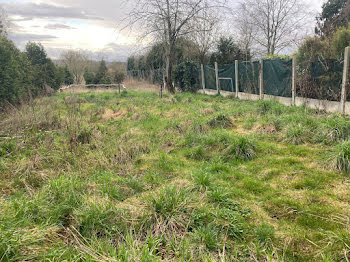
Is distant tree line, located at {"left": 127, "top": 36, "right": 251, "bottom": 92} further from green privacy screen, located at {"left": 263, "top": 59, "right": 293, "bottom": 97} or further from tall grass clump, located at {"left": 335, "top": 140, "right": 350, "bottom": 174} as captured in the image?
tall grass clump, located at {"left": 335, "top": 140, "right": 350, "bottom": 174}

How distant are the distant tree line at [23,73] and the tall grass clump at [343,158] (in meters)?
6.25

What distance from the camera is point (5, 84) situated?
367 inches

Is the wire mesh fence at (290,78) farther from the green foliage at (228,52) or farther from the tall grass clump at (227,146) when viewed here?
the green foliage at (228,52)

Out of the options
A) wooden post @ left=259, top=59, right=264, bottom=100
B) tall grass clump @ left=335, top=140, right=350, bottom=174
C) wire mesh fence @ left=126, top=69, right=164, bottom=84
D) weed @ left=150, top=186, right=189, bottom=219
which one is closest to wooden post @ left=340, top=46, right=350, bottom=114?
tall grass clump @ left=335, top=140, right=350, bottom=174

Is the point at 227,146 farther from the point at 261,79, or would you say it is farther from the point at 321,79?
the point at 261,79

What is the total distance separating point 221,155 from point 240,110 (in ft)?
11.7

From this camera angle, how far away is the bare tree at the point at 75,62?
1266 inches

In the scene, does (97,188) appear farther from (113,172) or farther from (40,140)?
(40,140)

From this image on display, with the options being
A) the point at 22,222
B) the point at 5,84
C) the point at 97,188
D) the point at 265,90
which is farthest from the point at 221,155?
the point at 5,84

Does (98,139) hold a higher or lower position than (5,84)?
lower

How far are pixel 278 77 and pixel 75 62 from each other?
2868cm

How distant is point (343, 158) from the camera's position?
3652 mm

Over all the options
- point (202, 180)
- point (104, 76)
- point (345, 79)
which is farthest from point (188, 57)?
point (202, 180)

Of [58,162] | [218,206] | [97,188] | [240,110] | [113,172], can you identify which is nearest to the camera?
[218,206]
